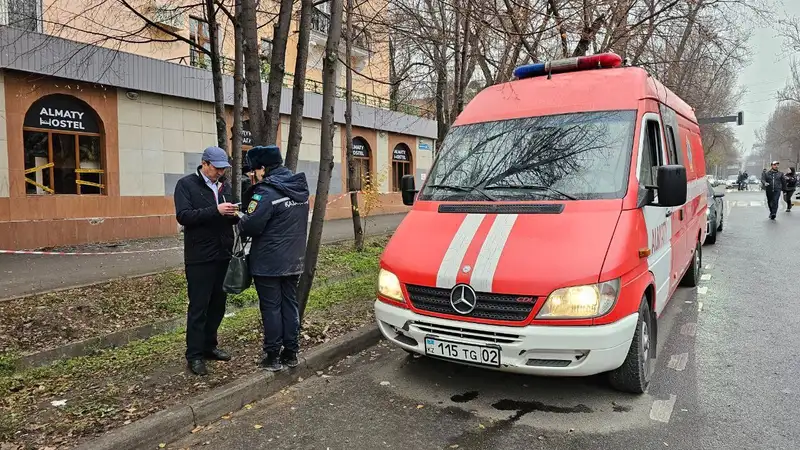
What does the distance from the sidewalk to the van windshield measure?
6093mm

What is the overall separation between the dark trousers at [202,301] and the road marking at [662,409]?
3.35 meters

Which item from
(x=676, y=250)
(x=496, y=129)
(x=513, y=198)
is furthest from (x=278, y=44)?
(x=676, y=250)

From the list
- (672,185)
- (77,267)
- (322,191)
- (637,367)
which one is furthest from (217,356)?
(77,267)

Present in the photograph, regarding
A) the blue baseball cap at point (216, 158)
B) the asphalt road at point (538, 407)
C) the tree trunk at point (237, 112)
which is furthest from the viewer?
the tree trunk at point (237, 112)

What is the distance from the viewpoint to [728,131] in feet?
155

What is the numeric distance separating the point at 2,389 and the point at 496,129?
15.5 ft

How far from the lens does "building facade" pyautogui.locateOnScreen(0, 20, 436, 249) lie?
Result: 11.2 m

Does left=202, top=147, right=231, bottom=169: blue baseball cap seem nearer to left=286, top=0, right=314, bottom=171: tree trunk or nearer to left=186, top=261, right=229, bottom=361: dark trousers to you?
left=186, top=261, right=229, bottom=361: dark trousers

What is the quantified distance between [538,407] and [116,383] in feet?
10.6

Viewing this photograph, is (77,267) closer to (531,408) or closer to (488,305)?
(488,305)

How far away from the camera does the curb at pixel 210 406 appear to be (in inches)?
130

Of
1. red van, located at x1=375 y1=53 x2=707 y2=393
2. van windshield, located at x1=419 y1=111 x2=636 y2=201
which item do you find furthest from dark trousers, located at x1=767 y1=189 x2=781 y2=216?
van windshield, located at x1=419 y1=111 x2=636 y2=201

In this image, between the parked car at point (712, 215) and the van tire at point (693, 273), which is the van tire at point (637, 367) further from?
the parked car at point (712, 215)

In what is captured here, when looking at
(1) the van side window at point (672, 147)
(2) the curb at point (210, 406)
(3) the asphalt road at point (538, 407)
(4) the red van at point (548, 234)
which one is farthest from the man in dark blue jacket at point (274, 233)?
(1) the van side window at point (672, 147)
